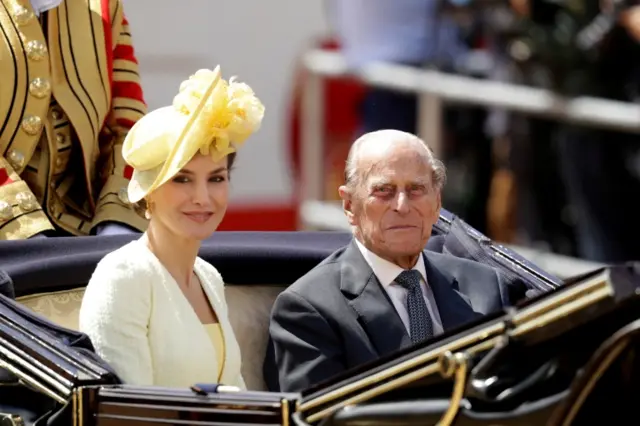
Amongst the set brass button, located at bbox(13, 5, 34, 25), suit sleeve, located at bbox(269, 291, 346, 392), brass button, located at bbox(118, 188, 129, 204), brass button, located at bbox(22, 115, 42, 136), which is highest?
brass button, located at bbox(13, 5, 34, 25)

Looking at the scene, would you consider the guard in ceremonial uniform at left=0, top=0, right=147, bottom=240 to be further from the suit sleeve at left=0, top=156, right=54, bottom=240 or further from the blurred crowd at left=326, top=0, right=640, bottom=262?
the blurred crowd at left=326, top=0, right=640, bottom=262

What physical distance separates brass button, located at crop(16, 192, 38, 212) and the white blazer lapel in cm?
54

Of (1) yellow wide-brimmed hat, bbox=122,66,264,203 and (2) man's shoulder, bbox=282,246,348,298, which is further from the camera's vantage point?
(2) man's shoulder, bbox=282,246,348,298

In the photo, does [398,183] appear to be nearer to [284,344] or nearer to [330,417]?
[284,344]

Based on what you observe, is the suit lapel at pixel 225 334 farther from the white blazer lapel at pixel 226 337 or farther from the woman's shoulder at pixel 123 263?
the woman's shoulder at pixel 123 263

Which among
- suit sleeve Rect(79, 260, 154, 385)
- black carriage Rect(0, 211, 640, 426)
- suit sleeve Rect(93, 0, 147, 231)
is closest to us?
black carriage Rect(0, 211, 640, 426)

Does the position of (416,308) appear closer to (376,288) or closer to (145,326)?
(376,288)

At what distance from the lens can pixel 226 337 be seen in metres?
3.76

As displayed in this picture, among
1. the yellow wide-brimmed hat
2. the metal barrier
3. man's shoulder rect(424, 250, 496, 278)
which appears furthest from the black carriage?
the metal barrier

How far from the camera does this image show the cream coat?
3584 mm

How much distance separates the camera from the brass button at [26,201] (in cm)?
417

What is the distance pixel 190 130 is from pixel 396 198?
472mm

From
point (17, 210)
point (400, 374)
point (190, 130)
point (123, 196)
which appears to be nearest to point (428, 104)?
point (123, 196)

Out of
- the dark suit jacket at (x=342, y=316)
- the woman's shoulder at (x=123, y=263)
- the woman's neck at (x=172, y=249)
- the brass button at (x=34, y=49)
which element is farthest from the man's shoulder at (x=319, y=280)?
the brass button at (x=34, y=49)
